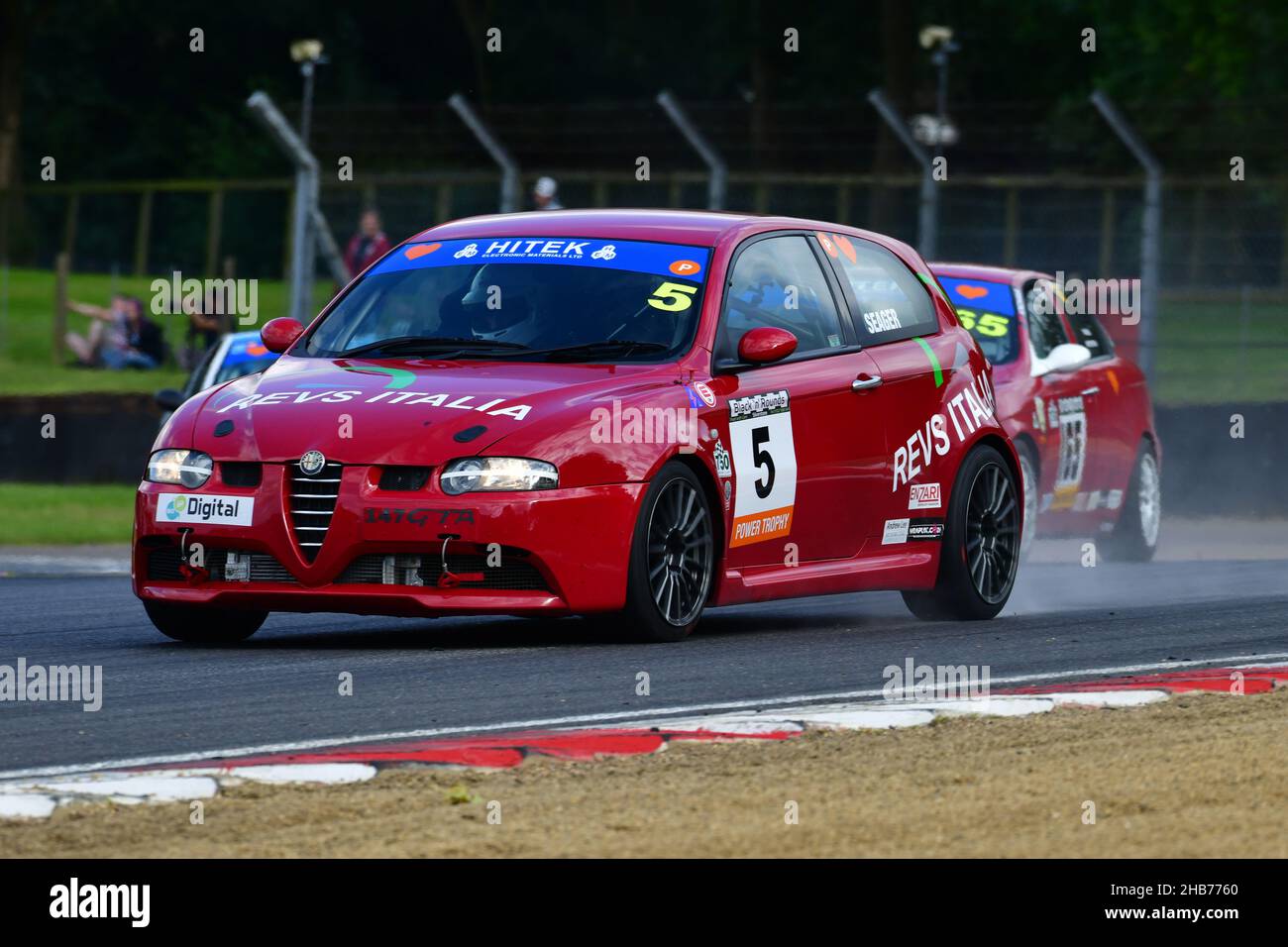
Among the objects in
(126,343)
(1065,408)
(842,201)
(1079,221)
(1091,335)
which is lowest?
(1065,408)

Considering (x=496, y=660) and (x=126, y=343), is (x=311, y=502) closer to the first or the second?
(x=496, y=660)

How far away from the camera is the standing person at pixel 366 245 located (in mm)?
20438

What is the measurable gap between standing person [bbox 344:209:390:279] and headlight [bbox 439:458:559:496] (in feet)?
38.5

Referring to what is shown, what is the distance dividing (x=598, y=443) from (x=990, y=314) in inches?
237

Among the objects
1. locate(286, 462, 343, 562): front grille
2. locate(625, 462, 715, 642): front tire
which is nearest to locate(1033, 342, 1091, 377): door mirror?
locate(625, 462, 715, 642): front tire

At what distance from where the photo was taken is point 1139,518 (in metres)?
15.7

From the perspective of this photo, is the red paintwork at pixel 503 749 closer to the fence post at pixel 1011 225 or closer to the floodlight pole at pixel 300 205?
the floodlight pole at pixel 300 205

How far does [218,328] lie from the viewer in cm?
3108

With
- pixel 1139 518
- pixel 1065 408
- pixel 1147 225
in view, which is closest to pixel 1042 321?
pixel 1065 408

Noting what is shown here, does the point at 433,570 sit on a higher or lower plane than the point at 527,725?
higher

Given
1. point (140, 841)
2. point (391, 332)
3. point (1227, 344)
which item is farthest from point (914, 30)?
point (140, 841)

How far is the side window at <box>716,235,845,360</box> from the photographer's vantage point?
9.93 metres

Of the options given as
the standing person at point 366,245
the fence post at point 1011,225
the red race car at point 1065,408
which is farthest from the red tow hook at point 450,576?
the fence post at point 1011,225
